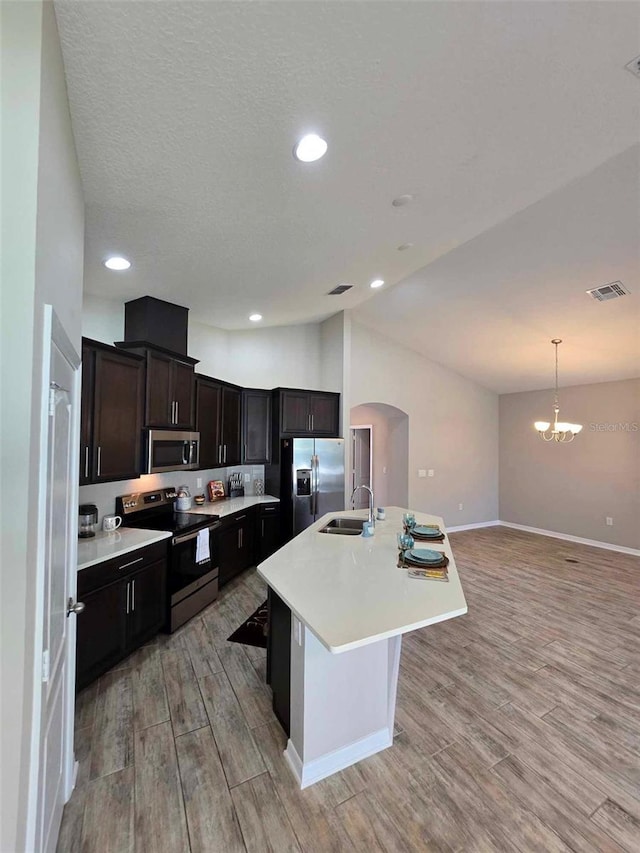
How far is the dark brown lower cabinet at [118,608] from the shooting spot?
7.33 feet

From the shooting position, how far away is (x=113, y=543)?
265 centimetres

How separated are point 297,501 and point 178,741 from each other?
2.98 metres

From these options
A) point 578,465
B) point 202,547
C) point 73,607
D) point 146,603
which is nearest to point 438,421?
point 578,465

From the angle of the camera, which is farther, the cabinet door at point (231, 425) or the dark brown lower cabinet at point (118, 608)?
the cabinet door at point (231, 425)

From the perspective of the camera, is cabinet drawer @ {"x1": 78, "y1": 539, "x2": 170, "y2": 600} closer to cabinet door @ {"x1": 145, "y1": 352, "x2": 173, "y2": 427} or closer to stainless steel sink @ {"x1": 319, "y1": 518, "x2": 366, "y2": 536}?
cabinet door @ {"x1": 145, "y1": 352, "x2": 173, "y2": 427}

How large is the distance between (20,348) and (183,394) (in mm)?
2753

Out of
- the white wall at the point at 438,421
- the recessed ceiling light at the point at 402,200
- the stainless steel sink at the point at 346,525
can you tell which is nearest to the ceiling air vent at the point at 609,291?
the recessed ceiling light at the point at 402,200

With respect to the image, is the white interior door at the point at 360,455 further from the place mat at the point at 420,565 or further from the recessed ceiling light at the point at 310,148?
the recessed ceiling light at the point at 310,148

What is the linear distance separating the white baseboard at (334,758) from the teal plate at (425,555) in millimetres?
906

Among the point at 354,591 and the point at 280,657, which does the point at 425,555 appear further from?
the point at 280,657

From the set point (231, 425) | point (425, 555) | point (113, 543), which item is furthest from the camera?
point (231, 425)

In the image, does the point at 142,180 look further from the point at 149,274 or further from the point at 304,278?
the point at 304,278

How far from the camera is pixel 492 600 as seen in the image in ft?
12.6

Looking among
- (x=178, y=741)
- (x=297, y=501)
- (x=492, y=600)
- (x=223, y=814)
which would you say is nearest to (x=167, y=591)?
(x=178, y=741)
